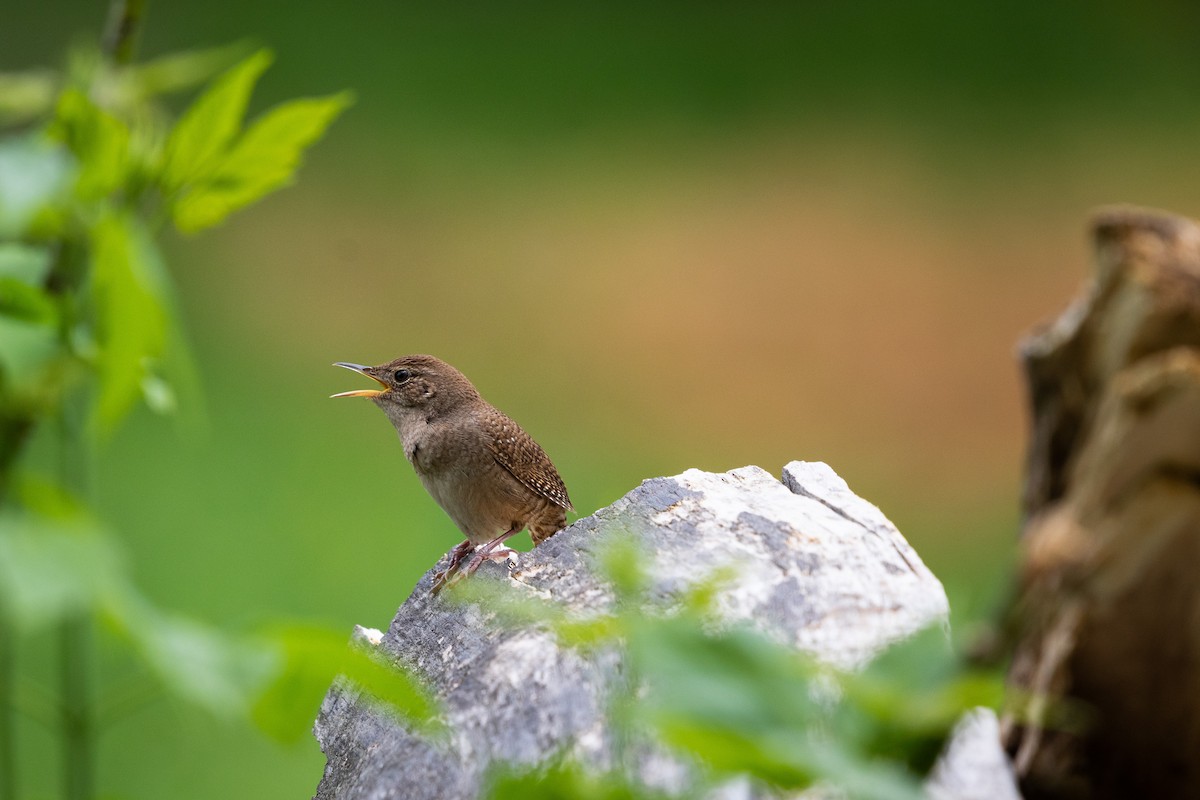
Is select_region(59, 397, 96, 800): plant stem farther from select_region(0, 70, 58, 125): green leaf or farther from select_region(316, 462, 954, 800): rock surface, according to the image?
select_region(316, 462, 954, 800): rock surface

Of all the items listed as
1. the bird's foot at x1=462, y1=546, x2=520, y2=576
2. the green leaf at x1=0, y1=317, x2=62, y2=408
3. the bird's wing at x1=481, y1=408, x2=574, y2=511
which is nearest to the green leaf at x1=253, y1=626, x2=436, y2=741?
the green leaf at x1=0, y1=317, x2=62, y2=408

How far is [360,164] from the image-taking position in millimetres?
6770

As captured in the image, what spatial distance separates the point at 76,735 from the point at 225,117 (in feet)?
1.58

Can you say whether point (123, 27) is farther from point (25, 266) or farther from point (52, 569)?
point (52, 569)

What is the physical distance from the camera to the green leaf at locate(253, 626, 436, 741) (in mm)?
802

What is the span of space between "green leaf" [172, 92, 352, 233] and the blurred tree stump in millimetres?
778

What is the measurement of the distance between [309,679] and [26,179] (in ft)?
1.15

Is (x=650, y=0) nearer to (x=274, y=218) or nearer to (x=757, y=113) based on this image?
(x=757, y=113)

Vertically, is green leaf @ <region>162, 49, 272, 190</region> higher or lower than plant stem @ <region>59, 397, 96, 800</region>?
higher

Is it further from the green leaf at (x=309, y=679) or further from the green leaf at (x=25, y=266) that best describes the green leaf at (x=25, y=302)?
the green leaf at (x=309, y=679)

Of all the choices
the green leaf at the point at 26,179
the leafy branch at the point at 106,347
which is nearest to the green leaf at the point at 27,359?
the leafy branch at the point at 106,347

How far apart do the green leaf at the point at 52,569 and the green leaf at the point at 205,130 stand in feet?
1.33

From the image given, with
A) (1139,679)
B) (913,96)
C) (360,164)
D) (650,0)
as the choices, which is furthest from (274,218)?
(1139,679)

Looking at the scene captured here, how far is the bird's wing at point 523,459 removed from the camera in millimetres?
3037
